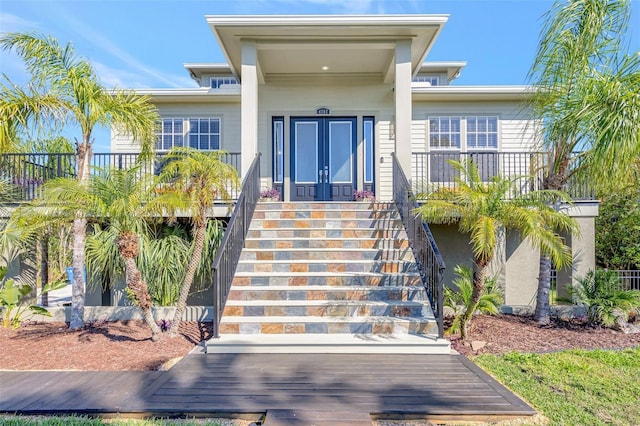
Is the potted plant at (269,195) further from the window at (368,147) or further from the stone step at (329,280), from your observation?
the stone step at (329,280)

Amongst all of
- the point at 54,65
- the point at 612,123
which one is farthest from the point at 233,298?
the point at 612,123

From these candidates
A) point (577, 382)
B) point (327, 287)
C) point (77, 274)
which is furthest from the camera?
point (77, 274)

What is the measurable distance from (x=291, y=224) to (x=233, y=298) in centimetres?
197

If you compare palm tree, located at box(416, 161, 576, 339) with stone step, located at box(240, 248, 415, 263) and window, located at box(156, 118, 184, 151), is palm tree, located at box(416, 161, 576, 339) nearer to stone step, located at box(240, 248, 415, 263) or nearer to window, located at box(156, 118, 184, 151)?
stone step, located at box(240, 248, 415, 263)

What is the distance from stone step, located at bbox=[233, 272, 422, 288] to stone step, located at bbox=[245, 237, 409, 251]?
72 centimetres

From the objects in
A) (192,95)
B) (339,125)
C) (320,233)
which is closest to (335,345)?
(320,233)

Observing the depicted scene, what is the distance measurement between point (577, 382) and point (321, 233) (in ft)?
13.5

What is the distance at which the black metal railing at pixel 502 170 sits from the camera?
703 centimetres

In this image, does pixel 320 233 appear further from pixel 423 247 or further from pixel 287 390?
pixel 287 390

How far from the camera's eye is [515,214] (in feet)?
16.3

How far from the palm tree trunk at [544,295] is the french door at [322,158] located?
4.74m

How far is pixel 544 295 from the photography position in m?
6.43

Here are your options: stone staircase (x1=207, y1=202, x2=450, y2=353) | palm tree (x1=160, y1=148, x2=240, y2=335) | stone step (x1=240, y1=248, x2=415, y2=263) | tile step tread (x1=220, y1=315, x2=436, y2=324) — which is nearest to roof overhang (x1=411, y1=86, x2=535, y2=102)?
stone staircase (x1=207, y1=202, x2=450, y2=353)

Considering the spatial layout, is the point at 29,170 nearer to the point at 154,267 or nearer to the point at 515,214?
the point at 154,267
